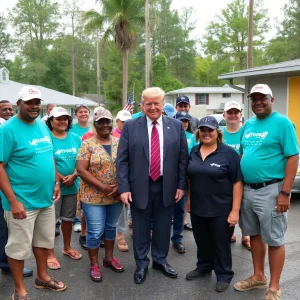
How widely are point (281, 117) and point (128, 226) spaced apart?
336 centimetres

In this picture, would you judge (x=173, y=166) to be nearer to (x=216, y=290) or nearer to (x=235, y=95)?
(x=216, y=290)

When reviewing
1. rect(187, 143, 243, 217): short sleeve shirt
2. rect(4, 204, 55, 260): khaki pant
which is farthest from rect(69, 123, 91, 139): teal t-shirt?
rect(187, 143, 243, 217): short sleeve shirt

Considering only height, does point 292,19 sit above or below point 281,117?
above

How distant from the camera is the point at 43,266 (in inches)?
145

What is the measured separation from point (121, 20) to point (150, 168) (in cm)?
1977

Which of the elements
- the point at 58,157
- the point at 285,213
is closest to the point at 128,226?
the point at 58,157

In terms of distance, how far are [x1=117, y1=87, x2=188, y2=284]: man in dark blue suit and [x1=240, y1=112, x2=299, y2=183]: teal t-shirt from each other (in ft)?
2.45

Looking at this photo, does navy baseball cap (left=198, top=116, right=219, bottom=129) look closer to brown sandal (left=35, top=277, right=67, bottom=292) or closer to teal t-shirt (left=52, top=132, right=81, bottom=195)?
teal t-shirt (left=52, top=132, right=81, bottom=195)

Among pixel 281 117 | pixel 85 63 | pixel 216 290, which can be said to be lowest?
pixel 216 290

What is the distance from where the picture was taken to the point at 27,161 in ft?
10.7

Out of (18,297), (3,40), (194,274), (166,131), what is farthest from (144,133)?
(3,40)

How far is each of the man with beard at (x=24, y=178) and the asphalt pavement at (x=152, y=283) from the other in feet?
1.67

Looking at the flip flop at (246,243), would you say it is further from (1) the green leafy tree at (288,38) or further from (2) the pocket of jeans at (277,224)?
(1) the green leafy tree at (288,38)

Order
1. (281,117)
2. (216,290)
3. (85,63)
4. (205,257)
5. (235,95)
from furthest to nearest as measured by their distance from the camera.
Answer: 1. (85,63)
2. (235,95)
3. (205,257)
4. (216,290)
5. (281,117)
